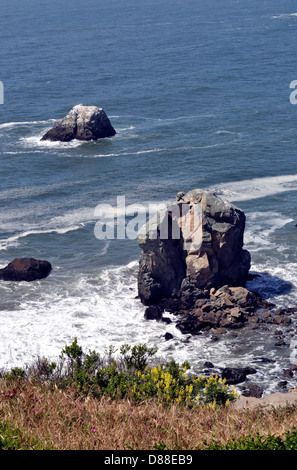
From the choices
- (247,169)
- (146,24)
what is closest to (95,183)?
(247,169)

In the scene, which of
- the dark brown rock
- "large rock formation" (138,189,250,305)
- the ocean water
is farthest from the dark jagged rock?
"large rock formation" (138,189,250,305)

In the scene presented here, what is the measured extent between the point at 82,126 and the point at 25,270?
40286mm

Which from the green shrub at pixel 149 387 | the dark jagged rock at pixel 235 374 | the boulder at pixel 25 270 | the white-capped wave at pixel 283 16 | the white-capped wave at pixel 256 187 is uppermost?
the white-capped wave at pixel 283 16

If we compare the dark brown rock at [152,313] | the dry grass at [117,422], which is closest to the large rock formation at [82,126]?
the dark brown rock at [152,313]

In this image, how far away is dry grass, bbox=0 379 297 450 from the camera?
62.9ft

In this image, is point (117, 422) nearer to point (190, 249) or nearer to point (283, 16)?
point (190, 249)

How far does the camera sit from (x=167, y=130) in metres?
88.6

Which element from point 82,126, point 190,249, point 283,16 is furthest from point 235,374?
point 283,16

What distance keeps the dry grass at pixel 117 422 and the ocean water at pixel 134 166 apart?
15479mm

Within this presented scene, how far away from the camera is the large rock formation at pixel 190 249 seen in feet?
153

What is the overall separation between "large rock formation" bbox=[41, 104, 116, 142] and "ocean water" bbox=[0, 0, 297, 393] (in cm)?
172

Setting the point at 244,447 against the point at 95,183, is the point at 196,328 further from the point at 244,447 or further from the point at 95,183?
the point at 95,183

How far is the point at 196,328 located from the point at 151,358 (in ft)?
14.0

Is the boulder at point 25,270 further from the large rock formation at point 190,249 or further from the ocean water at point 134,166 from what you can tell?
the large rock formation at point 190,249
